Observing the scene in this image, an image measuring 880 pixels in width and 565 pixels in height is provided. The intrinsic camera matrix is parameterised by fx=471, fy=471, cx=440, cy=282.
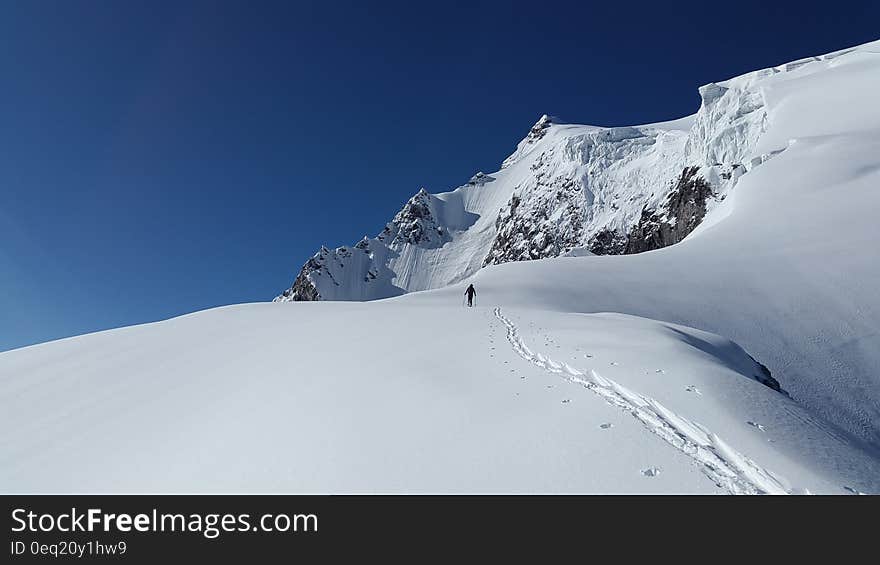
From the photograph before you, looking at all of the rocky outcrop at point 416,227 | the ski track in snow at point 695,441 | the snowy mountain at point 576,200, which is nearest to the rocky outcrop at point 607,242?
the snowy mountain at point 576,200

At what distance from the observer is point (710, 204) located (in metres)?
61.2

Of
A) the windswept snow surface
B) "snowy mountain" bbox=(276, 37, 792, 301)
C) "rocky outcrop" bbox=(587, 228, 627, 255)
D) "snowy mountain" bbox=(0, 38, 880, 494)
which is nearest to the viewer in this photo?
the windswept snow surface

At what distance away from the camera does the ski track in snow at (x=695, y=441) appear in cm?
464

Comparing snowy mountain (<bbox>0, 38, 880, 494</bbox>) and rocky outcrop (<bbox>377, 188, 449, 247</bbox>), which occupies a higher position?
rocky outcrop (<bbox>377, 188, 449, 247</bbox>)

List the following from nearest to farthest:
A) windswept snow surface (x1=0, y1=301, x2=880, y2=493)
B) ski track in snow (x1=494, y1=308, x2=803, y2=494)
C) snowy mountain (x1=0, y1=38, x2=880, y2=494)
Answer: ski track in snow (x1=494, y1=308, x2=803, y2=494) → windswept snow surface (x1=0, y1=301, x2=880, y2=493) → snowy mountain (x1=0, y1=38, x2=880, y2=494)

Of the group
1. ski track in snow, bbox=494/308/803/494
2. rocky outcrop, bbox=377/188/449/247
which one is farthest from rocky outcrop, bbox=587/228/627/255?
ski track in snow, bbox=494/308/803/494

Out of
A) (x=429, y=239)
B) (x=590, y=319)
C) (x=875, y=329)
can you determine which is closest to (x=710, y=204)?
(x=875, y=329)

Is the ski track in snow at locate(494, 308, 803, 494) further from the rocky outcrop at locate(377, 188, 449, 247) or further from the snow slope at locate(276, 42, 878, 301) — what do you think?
the rocky outcrop at locate(377, 188, 449, 247)

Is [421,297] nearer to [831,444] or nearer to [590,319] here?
[590,319]

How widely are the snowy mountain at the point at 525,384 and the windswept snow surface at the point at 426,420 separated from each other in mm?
43

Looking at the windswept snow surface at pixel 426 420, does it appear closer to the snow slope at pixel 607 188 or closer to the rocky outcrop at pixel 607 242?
the snow slope at pixel 607 188

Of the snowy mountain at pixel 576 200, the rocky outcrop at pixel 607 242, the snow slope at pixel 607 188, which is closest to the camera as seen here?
the snow slope at pixel 607 188

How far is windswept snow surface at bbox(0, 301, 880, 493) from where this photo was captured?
5070mm

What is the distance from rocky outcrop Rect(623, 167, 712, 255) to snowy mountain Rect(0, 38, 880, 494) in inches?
1165
